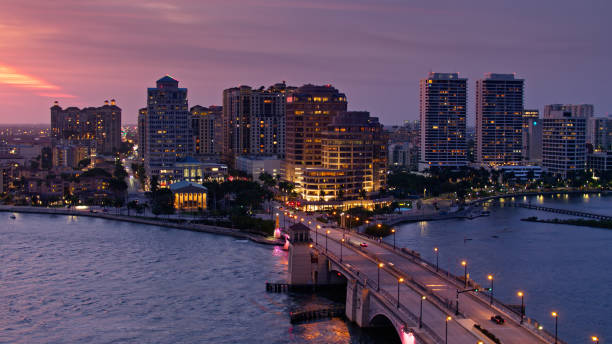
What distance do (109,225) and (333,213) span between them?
108ft

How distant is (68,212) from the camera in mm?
108750

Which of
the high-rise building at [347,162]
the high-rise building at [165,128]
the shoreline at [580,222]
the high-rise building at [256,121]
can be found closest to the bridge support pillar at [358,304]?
the shoreline at [580,222]

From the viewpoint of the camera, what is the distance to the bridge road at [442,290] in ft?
115

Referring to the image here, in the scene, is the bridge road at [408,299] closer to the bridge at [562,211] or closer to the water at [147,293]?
the water at [147,293]

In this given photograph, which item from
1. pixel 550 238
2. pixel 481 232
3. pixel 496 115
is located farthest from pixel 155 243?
pixel 496 115

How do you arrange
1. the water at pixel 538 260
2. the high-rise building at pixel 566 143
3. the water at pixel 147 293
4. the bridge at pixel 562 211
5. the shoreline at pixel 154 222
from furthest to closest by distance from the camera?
the high-rise building at pixel 566 143
the bridge at pixel 562 211
the shoreline at pixel 154 222
the water at pixel 538 260
the water at pixel 147 293

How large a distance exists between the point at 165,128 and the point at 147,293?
79835 mm

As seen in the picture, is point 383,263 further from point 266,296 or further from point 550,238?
point 550,238

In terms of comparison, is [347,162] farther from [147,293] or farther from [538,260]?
[147,293]

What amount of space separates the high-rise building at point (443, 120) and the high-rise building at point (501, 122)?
496 inches

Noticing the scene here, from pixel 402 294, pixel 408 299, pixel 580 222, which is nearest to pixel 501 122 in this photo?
pixel 580 222

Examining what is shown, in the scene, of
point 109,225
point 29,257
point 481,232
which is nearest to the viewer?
point 29,257

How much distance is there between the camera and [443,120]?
165500mm

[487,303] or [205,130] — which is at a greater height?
[205,130]
